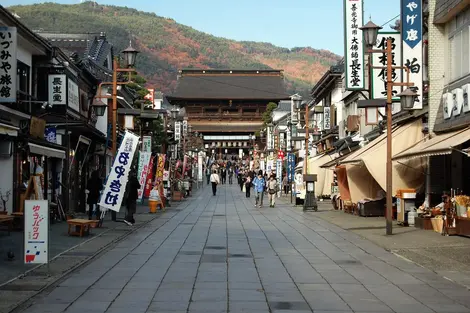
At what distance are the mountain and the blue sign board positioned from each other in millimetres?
105469

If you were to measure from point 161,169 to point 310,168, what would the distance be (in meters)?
12.0

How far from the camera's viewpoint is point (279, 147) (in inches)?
2554

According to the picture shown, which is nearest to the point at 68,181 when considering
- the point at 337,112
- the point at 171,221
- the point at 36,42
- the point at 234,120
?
the point at 171,221

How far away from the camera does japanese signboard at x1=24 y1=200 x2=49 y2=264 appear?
11648 mm

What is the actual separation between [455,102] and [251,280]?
11.4 metres

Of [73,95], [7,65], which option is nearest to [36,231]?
[7,65]

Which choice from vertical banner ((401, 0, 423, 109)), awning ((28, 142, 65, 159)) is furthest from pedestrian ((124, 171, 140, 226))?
vertical banner ((401, 0, 423, 109))

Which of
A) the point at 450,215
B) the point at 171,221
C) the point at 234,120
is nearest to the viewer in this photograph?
the point at 450,215

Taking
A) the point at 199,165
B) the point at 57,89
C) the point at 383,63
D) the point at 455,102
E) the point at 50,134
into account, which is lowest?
the point at 50,134

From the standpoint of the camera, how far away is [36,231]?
11648 millimetres

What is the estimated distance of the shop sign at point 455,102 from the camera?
1962 centimetres

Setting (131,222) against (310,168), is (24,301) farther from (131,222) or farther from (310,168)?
(310,168)

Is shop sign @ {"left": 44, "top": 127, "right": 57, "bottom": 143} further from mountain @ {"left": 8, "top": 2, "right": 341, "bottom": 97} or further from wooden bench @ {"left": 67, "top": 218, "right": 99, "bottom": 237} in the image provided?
mountain @ {"left": 8, "top": 2, "right": 341, "bottom": 97}

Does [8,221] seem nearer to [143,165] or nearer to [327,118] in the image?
[143,165]
